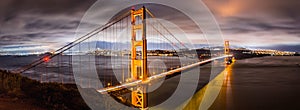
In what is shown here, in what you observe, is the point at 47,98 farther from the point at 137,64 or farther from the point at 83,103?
the point at 137,64

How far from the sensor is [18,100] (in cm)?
560

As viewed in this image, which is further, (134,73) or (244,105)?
(244,105)

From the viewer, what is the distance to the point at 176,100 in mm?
17406

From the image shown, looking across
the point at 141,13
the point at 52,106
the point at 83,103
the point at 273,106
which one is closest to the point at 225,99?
the point at 273,106

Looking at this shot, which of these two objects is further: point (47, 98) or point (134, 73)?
point (134, 73)

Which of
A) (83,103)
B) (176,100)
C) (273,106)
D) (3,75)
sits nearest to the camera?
(83,103)

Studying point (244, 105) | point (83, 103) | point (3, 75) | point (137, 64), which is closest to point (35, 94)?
point (83, 103)

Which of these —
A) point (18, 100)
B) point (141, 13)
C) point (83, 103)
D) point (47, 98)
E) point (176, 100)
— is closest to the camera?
point (18, 100)

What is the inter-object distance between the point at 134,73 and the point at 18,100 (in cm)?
773

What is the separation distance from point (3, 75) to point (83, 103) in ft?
9.70

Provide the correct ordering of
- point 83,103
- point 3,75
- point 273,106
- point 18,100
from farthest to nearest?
point 273,106 < point 3,75 < point 83,103 < point 18,100

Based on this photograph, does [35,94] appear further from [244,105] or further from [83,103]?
[244,105]

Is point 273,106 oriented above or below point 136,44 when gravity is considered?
below

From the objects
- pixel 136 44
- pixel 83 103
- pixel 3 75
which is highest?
pixel 136 44
